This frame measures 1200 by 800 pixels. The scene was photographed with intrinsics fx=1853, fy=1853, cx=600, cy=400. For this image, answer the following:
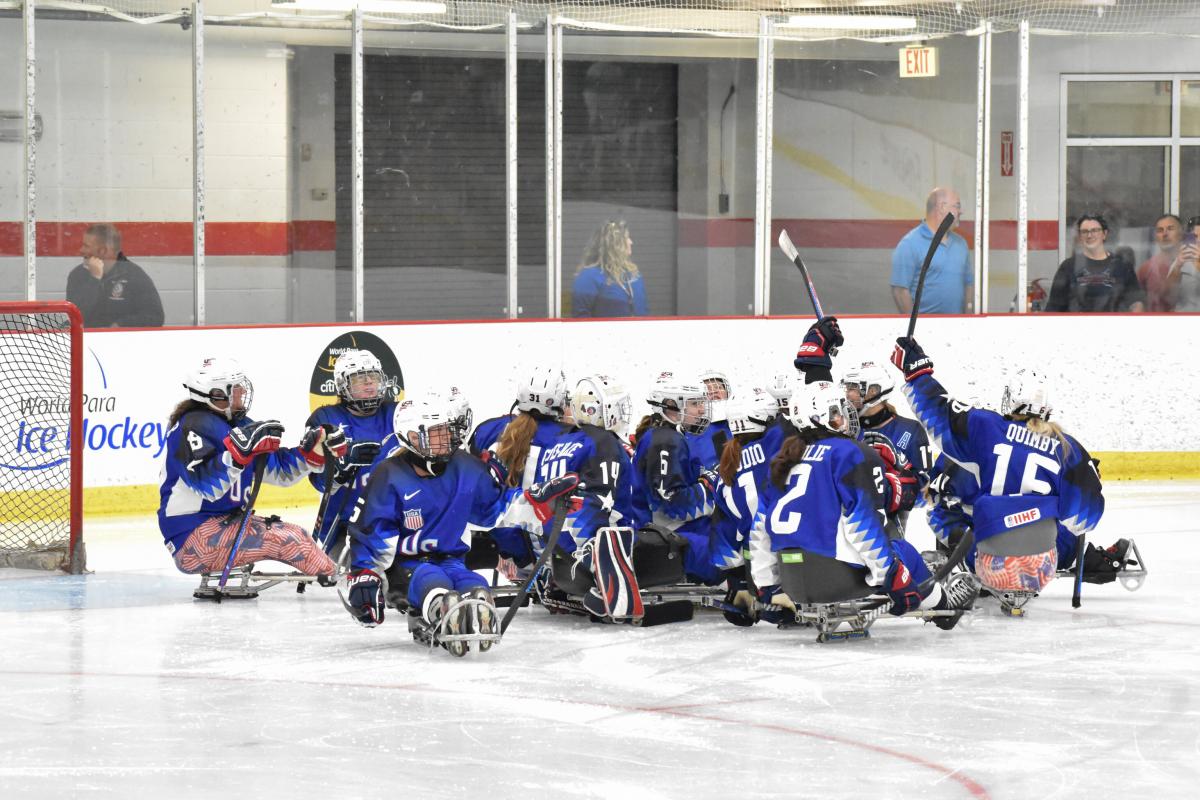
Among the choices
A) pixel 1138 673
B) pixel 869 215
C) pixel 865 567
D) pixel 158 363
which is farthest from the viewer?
pixel 869 215

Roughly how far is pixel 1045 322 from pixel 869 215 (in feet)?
3.78

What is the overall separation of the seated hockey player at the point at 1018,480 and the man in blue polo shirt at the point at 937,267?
3873 mm

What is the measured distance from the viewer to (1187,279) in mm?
10609

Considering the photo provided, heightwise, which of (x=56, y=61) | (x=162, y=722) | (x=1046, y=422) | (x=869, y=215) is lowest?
(x=162, y=722)

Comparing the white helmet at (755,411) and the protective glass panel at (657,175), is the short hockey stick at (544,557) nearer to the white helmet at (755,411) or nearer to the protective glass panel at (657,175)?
the white helmet at (755,411)

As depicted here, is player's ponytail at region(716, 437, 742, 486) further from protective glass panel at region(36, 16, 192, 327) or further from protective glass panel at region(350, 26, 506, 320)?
protective glass panel at region(36, 16, 192, 327)

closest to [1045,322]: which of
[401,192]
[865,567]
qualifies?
[401,192]

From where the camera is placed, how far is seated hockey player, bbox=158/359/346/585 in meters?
6.76

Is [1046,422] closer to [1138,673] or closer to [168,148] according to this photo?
[1138,673]

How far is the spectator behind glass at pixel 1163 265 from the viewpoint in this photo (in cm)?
→ 1059

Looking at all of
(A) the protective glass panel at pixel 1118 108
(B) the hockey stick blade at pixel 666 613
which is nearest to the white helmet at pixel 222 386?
(B) the hockey stick blade at pixel 666 613

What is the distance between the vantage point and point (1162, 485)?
10.0 metres

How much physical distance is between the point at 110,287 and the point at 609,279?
268 cm

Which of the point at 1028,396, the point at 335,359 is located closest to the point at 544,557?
the point at 1028,396
